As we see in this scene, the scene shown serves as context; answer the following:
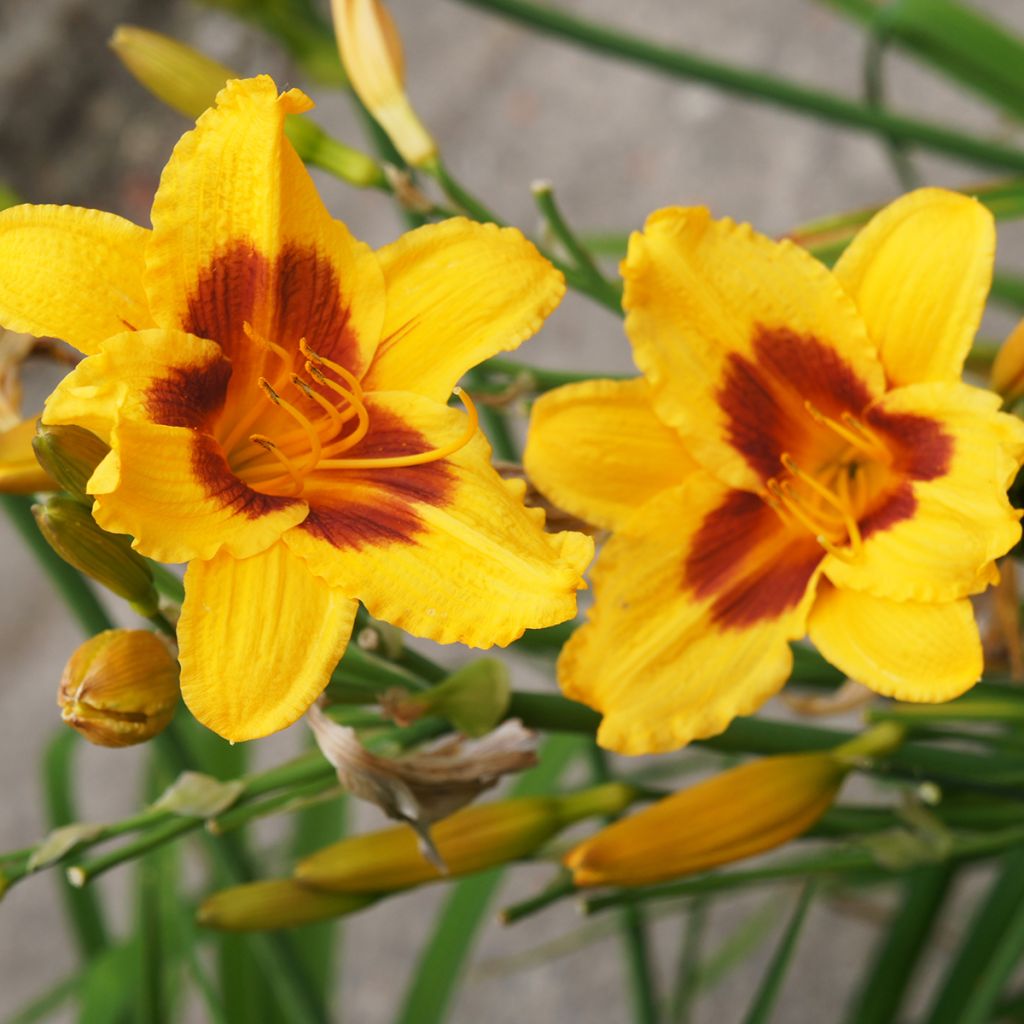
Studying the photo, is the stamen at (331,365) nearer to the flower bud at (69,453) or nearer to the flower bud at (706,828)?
the flower bud at (69,453)

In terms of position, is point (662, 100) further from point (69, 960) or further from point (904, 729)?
point (904, 729)

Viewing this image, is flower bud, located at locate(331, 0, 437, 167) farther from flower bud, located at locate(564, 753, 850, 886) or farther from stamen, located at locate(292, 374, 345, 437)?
flower bud, located at locate(564, 753, 850, 886)

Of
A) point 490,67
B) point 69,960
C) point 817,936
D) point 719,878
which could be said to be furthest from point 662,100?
point 719,878

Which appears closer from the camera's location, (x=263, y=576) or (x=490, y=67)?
(x=263, y=576)

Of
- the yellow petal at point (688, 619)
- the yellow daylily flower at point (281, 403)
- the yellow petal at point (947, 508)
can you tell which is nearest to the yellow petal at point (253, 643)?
the yellow daylily flower at point (281, 403)

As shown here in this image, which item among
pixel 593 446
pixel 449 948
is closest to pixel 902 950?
pixel 449 948

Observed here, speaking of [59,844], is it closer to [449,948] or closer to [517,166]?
[449,948]

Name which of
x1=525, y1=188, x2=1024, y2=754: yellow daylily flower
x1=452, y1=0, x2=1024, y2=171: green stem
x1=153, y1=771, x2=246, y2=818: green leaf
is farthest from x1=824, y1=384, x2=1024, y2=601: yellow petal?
Answer: x1=452, y1=0, x2=1024, y2=171: green stem
